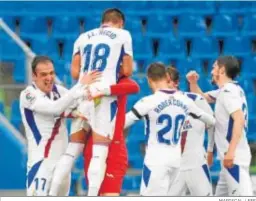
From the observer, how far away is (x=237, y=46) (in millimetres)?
14695

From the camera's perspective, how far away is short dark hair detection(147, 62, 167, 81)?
852 cm

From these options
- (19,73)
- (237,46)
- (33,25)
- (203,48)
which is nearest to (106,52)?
(19,73)

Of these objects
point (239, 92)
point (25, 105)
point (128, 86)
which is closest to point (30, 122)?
point (25, 105)

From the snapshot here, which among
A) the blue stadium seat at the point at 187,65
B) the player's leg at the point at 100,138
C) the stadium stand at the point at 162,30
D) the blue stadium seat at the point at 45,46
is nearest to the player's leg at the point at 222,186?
the player's leg at the point at 100,138

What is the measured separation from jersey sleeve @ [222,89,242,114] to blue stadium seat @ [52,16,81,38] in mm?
6497

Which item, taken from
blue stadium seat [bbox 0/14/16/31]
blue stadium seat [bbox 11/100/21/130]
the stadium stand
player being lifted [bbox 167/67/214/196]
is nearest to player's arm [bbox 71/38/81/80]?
player being lifted [bbox 167/67/214/196]

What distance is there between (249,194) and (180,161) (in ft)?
2.08

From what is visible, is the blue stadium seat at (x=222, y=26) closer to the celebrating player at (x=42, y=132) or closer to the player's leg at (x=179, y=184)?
the player's leg at (x=179, y=184)

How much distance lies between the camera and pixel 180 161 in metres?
8.83

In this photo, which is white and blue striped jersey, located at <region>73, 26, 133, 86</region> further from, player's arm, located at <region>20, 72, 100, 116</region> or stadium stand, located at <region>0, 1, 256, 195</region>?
stadium stand, located at <region>0, 1, 256, 195</region>

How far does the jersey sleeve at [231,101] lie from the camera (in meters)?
8.61

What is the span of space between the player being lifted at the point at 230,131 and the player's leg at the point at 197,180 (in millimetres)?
300

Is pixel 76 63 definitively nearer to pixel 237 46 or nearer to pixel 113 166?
pixel 113 166

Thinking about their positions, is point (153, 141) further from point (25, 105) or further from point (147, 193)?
point (25, 105)
